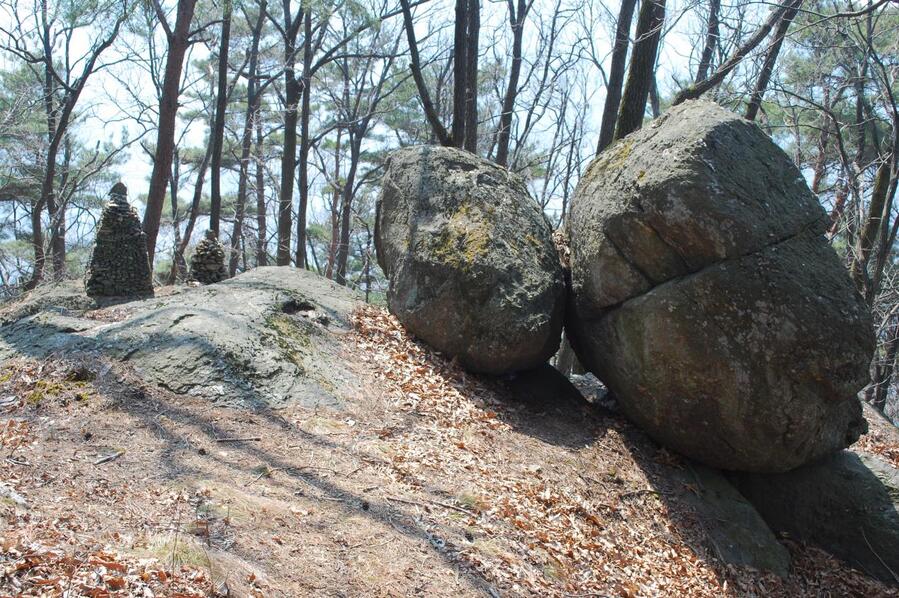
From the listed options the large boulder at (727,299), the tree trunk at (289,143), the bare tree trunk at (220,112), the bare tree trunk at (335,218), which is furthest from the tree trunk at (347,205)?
the large boulder at (727,299)

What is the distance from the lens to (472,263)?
6.89m

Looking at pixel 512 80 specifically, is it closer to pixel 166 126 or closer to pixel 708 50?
pixel 708 50

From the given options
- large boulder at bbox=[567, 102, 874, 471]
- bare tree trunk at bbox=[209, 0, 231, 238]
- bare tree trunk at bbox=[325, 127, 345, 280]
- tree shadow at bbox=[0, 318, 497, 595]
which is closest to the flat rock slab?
tree shadow at bbox=[0, 318, 497, 595]

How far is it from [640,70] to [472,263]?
4.12 m

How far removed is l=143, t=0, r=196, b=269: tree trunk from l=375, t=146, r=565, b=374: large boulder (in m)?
5.30

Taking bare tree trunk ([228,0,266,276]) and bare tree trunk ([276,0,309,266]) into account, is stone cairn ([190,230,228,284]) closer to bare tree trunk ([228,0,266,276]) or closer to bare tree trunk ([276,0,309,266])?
bare tree trunk ([276,0,309,266])

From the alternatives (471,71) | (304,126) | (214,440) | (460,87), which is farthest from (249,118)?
(214,440)

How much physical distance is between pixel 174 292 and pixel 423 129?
14.8 m

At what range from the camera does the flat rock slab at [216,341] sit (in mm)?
5730

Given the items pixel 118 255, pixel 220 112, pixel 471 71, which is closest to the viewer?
pixel 118 255

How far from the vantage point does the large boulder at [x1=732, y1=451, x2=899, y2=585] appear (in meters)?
6.34

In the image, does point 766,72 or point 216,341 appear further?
point 766,72

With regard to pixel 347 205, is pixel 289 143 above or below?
above

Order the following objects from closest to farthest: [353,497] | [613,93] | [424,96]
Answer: [353,497] < [424,96] < [613,93]
